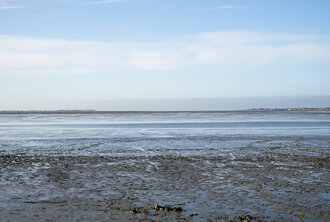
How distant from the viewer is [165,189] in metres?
11.3

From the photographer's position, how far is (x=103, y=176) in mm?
13414

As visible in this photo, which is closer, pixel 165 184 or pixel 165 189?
pixel 165 189

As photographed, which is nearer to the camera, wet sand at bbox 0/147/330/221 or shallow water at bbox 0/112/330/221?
wet sand at bbox 0/147/330/221

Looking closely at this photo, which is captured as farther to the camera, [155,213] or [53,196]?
[53,196]

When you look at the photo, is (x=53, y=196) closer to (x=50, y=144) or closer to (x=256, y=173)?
(x=256, y=173)

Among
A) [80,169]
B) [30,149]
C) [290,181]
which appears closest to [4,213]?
[80,169]

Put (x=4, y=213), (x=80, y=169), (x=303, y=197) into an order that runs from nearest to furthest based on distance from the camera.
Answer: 1. (x=4, y=213)
2. (x=303, y=197)
3. (x=80, y=169)

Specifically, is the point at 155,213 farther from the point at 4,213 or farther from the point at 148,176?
the point at 148,176

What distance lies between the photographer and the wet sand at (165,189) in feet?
28.9


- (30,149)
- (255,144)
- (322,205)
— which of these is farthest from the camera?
(255,144)

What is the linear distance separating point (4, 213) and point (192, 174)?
6786 millimetres

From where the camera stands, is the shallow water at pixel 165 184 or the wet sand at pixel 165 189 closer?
→ the wet sand at pixel 165 189

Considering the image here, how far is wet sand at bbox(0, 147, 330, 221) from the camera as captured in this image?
28.9 feet

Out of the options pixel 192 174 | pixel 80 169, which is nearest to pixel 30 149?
pixel 80 169
